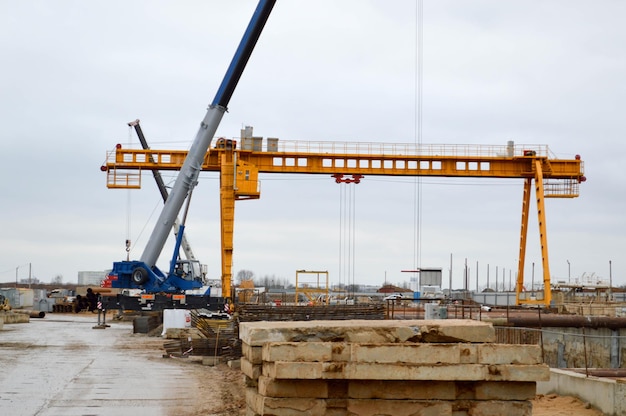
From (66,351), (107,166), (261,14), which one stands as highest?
(261,14)

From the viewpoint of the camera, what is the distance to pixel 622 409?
13.0m

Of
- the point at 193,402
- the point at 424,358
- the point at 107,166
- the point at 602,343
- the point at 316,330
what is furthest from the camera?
the point at 107,166

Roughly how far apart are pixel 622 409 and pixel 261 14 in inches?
882

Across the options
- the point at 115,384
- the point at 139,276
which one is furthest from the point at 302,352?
the point at 139,276

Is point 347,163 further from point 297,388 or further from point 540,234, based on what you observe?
point 297,388

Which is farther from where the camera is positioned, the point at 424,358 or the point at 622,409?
the point at 622,409

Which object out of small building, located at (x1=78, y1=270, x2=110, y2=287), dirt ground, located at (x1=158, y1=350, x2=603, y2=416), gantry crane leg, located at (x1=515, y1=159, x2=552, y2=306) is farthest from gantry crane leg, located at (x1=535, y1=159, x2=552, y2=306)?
small building, located at (x1=78, y1=270, x2=110, y2=287)

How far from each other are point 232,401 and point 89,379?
14.7ft

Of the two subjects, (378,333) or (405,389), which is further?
(378,333)

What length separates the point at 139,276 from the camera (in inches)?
1446

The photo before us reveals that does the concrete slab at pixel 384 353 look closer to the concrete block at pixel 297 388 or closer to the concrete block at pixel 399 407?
the concrete block at pixel 297 388

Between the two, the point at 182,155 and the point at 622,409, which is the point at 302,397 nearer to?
the point at 622,409

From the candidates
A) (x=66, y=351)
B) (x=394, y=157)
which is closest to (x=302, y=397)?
(x=66, y=351)

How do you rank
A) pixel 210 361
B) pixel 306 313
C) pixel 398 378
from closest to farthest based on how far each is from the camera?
pixel 398 378, pixel 210 361, pixel 306 313
